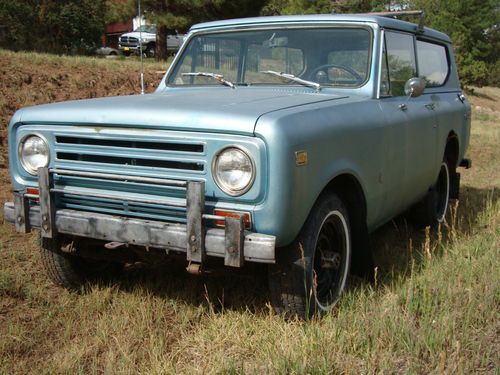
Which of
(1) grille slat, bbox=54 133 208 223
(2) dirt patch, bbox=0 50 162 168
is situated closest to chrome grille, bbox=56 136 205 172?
(1) grille slat, bbox=54 133 208 223

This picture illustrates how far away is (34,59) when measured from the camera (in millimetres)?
11102

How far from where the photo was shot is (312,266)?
3105mm

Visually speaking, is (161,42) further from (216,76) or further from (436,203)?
(216,76)

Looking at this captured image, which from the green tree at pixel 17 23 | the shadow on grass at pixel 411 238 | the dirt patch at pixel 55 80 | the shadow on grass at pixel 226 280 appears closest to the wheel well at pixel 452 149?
the shadow on grass at pixel 411 238

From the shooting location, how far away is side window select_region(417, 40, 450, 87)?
16.6ft

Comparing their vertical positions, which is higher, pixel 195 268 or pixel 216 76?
pixel 216 76

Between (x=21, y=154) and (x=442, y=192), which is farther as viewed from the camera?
(x=442, y=192)

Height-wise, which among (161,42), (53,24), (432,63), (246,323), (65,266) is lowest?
(246,323)

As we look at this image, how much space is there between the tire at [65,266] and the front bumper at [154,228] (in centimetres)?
37

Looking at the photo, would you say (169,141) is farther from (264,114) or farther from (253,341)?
(253,341)

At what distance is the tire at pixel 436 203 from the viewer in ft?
17.2

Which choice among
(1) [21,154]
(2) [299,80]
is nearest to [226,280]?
(2) [299,80]

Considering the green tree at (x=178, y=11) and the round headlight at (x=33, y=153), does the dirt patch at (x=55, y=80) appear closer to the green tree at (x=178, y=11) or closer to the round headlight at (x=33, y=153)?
the round headlight at (x=33, y=153)

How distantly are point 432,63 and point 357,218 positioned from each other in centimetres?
245
